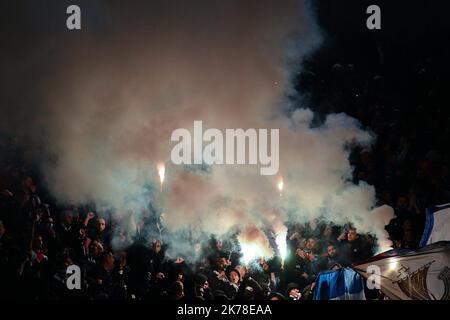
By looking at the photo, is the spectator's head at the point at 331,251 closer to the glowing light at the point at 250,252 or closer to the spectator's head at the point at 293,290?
the spectator's head at the point at 293,290

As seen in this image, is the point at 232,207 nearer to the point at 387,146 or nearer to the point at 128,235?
the point at 128,235

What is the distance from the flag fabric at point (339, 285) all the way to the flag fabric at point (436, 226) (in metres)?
1.13

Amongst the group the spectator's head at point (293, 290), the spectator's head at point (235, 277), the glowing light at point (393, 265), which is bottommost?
the spectator's head at point (293, 290)

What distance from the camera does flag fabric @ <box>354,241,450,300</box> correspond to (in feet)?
38.6

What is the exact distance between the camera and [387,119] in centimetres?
1213

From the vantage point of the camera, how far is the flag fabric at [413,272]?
38.6 ft

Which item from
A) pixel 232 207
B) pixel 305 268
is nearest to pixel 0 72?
pixel 232 207

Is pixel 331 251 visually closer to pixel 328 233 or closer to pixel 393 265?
pixel 328 233

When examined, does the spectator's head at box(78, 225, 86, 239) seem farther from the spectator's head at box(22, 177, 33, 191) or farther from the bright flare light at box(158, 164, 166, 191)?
the bright flare light at box(158, 164, 166, 191)

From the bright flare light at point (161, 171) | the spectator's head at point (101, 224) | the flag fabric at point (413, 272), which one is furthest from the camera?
the bright flare light at point (161, 171)

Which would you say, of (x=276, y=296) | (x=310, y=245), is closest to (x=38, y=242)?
(x=276, y=296)

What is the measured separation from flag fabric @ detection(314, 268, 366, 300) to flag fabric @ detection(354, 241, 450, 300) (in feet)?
0.46

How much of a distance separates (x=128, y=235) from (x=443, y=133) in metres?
5.03

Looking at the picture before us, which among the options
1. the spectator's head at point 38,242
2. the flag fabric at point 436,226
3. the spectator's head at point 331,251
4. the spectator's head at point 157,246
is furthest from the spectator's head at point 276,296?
the spectator's head at point 38,242
